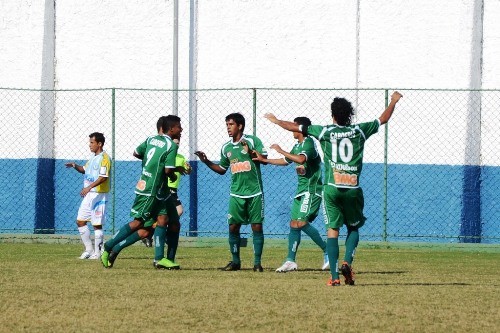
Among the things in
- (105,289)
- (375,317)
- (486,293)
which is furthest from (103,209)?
(375,317)

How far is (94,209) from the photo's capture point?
58.6 ft

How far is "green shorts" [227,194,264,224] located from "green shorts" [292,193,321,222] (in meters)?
0.55

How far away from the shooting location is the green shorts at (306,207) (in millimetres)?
→ 15469

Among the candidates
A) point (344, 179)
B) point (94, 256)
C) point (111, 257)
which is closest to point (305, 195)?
point (111, 257)

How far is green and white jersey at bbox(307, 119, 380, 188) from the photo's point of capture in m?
12.6

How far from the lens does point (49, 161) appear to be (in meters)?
24.2

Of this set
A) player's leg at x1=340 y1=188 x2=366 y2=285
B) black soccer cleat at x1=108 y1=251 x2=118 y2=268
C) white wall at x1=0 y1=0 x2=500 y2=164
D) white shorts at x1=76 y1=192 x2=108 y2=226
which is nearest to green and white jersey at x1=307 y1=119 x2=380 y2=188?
player's leg at x1=340 y1=188 x2=366 y2=285

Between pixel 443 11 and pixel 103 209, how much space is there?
878cm

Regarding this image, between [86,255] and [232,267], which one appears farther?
[86,255]

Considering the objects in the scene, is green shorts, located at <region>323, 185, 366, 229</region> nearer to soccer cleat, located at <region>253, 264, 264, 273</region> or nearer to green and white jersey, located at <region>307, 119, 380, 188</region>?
green and white jersey, located at <region>307, 119, 380, 188</region>

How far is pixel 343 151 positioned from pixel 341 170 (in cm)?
22

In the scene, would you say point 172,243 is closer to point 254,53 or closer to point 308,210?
point 308,210

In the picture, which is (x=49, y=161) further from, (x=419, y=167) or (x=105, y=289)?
(x=105, y=289)

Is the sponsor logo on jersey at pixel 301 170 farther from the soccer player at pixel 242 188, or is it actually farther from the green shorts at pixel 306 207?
the soccer player at pixel 242 188
